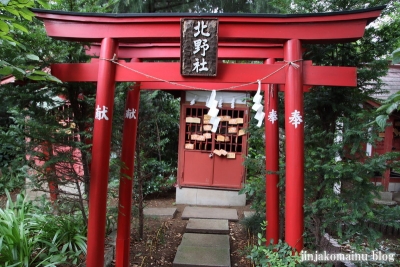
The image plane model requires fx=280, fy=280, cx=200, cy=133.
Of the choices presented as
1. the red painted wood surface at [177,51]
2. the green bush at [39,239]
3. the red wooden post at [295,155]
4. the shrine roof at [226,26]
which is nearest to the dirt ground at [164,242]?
the green bush at [39,239]

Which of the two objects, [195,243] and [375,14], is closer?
[375,14]

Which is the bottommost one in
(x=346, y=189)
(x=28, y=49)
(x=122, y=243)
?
(x=122, y=243)

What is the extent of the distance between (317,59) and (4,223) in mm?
4685

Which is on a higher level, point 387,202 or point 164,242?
point 387,202

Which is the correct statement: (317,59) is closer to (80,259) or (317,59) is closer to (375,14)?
(375,14)

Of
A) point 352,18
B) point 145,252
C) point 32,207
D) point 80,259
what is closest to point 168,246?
point 145,252

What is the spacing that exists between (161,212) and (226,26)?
4.98m

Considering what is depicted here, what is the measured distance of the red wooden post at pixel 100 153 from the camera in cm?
320

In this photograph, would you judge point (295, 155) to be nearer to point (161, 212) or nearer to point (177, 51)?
point (177, 51)

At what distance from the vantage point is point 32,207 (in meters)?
4.62

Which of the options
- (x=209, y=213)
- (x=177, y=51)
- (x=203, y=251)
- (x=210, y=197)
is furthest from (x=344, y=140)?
(x=210, y=197)

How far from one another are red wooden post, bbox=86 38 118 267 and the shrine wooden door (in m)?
4.36

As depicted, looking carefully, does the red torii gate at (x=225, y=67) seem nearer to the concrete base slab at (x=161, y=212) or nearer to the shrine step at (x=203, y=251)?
the shrine step at (x=203, y=251)

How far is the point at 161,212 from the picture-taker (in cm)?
681
